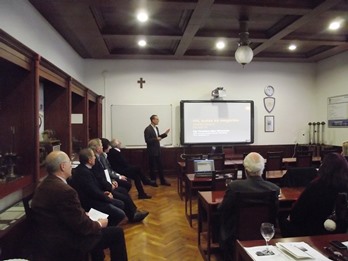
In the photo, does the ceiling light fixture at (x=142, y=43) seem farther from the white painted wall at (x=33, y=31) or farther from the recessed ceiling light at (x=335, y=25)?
the recessed ceiling light at (x=335, y=25)

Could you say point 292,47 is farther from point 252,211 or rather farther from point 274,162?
point 252,211

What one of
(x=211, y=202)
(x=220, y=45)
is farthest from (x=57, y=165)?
(x=220, y=45)

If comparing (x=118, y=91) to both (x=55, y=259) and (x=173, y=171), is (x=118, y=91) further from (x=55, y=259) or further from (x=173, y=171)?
(x=55, y=259)

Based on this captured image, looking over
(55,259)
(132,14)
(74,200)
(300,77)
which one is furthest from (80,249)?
(300,77)

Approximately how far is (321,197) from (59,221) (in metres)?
2.04

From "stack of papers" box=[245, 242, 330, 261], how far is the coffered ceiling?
10.5 ft

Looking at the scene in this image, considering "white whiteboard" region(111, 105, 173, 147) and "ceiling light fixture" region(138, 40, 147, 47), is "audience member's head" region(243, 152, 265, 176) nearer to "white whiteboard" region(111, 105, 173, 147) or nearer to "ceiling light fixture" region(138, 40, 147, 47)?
"ceiling light fixture" region(138, 40, 147, 47)

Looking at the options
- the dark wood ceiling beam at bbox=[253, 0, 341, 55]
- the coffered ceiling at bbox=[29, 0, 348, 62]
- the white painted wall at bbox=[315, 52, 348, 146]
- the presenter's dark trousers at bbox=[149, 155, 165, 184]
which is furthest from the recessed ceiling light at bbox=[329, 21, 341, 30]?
the presenter's dark trousers at bbox=[149, 155, 165, 184]

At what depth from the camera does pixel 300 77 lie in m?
7.84

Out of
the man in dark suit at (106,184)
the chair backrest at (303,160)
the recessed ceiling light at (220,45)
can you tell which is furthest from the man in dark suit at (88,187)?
the recessed ceiling light at (220,45)

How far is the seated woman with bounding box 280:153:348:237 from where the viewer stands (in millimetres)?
2270

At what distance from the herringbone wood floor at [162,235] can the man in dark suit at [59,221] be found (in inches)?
40.4

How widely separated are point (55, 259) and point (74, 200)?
440 mm

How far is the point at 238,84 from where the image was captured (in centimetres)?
756
